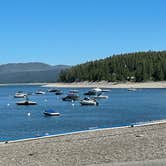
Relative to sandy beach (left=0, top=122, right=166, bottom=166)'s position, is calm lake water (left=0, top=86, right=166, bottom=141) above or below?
below

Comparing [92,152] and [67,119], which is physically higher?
[92,152]

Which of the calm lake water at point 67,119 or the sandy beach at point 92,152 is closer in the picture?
the sandy beach at point 92,152

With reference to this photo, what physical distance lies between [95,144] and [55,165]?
7.12m

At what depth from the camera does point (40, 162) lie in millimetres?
18812

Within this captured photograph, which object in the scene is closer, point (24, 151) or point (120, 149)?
point (120, 149)

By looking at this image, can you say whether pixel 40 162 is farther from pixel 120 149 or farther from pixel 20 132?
pixel 20 132

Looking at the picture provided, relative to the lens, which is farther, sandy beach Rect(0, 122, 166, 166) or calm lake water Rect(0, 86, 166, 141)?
calm lake water Rect(0, 86, 166, 141)

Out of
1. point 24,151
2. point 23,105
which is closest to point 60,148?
point 24,151

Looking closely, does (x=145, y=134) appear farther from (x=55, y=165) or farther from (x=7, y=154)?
(x=55, y=165)

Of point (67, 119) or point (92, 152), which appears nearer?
point (92, 152)

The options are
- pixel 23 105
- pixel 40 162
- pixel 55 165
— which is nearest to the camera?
pixel 55 165

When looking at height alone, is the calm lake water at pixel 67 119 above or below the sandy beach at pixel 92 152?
below

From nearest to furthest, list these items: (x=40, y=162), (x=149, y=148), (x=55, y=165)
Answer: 1. (x=55, y=165)
2. (x=40, y=162)
3. (x=149, y=148)

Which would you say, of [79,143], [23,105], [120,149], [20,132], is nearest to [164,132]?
[79,143]
